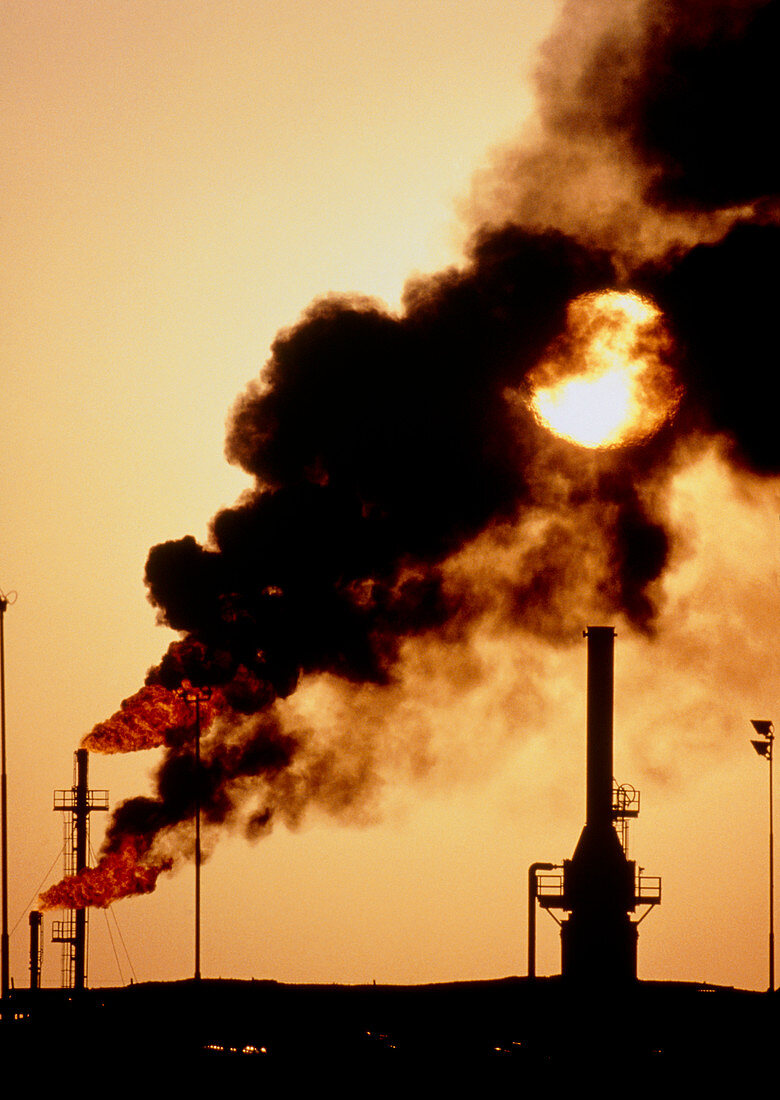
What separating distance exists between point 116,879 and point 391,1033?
9156 mm

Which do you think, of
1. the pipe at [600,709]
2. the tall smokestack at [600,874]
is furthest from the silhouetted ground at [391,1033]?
the pipe at [600,709]

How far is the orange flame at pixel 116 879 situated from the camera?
6356 centimetres

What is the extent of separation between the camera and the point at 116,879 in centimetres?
6384

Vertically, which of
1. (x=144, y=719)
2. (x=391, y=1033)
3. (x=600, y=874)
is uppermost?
(x=144, y=719)

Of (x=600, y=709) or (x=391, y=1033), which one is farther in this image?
(x=600, y=709)

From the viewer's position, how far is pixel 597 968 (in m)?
65.6

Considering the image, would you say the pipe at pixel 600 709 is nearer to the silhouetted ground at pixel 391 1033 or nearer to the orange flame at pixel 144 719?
the silhouetted ground at pixel 391 1033

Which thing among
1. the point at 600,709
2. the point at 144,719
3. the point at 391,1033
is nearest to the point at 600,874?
the point at 600,709

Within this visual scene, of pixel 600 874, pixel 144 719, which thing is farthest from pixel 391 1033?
pixel 144 719

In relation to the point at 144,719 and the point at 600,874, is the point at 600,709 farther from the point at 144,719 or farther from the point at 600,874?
the point at 144,719

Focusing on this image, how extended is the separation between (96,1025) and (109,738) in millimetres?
8373

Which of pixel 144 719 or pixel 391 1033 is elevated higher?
pixel 144 719

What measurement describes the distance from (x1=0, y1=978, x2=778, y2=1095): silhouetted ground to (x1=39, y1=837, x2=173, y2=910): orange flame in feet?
9.80

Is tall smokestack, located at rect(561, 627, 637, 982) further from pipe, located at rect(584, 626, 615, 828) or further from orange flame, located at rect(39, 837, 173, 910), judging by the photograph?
orange flame, located at rect(39, 837, 173, 910)
